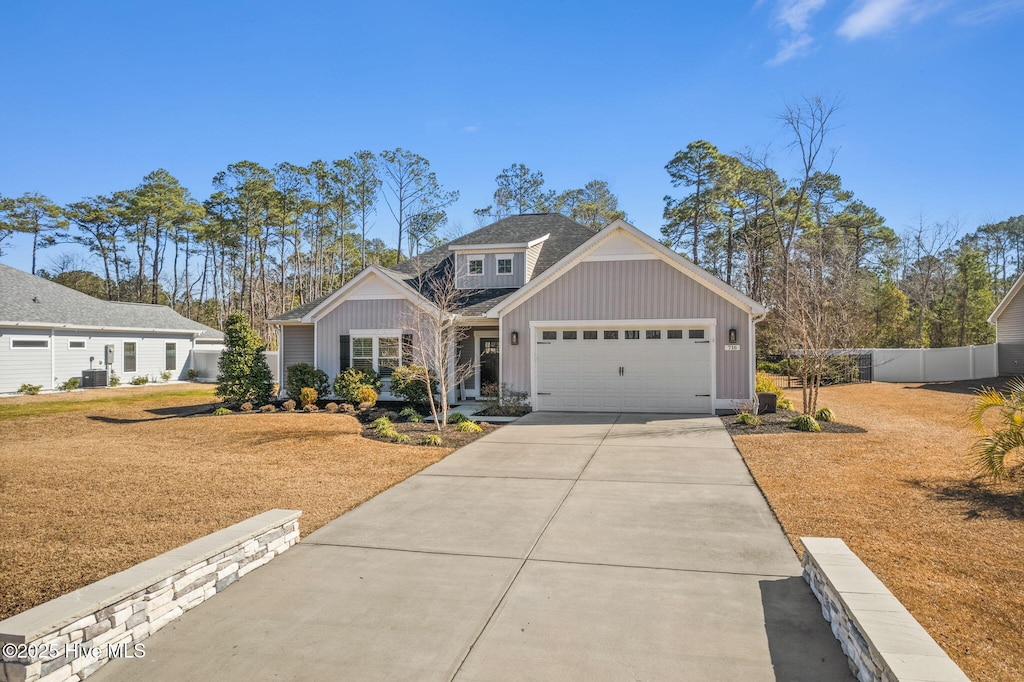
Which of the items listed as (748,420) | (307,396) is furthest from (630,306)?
(307,396)

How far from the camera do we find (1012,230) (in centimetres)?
4700

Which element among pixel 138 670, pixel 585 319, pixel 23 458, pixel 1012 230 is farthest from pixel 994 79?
pixel 1012 230

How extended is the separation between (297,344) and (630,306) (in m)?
11.6

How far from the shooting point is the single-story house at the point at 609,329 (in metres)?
14.6

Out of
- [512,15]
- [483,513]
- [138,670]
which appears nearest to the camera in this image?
[138,670]

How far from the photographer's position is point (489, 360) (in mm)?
17969

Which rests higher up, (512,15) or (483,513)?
(512,15)

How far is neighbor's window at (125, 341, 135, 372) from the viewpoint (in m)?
26.2

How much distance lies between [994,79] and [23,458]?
2451cm

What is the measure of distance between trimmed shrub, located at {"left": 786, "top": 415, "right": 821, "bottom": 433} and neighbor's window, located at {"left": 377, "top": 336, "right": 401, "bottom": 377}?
11073 mm

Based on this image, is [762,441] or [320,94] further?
[320,94]

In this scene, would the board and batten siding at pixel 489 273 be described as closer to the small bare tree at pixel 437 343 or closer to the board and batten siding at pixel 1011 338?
the small bare tree at pixel 437 343

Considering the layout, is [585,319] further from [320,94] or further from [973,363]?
[973,363]

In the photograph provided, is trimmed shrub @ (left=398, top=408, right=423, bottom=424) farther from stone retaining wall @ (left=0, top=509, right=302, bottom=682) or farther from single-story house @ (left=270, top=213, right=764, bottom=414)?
stone retaining wall @ (left=0, top=509, right=302, bottom=682)
